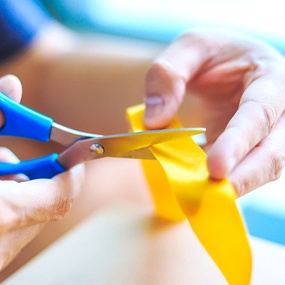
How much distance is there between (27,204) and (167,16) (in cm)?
71

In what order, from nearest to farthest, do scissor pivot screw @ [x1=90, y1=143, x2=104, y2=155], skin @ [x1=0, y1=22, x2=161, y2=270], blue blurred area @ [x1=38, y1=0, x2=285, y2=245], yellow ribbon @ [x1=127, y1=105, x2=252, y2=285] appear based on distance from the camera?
yellow ribbon @ [x1=127, y1=105, x2=252, y2=285]
scissor pivot screw @ [x1=90, y1=143, x2=104, y2=155]
skin @ [x1=0, y1=22, x2=161, y2=270]
blue blurred area @ [x1=38, y1=0, x2=285, y2=245]

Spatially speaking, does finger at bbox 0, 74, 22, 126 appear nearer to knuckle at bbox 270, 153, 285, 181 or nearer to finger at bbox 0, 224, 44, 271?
finger at bbox 0, 224, 44, 271

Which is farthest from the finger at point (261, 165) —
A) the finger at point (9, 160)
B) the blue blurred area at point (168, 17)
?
the blue blurred area at point (168, 17)

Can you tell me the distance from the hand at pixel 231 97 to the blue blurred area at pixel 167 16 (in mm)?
318

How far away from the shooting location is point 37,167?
0.53 meters

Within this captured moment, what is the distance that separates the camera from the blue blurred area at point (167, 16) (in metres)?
0.96

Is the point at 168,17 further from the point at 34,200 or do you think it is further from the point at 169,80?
the point at 34,200

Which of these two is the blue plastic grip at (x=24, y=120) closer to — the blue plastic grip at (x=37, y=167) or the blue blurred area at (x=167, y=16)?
the blue plastic grip at (x=37, y=167)

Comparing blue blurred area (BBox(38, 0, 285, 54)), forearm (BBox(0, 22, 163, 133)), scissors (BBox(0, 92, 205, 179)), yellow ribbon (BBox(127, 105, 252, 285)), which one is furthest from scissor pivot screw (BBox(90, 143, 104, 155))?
blue blurred area (BBox(38, 0, 285, 54))

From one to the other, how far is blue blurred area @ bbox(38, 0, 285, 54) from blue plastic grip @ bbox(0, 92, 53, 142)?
56 cm

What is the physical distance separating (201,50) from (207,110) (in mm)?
85

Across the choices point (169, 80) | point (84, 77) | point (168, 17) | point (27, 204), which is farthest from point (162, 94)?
point (168, 17)

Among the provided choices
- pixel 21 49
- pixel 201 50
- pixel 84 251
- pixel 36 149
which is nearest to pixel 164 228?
pixel 84 251

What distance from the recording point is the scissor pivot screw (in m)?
0.51
